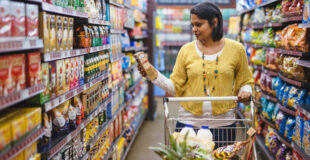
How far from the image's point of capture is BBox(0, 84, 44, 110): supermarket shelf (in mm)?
1525

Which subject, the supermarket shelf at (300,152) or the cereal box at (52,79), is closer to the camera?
the cereal box at (52,79)

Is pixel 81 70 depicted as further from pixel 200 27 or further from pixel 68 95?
pixel 200 27

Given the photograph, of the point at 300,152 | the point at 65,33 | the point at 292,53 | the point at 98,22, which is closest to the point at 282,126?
the point at 292,53

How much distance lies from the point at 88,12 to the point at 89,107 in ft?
2.65

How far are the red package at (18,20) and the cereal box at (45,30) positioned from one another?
0.23 metres

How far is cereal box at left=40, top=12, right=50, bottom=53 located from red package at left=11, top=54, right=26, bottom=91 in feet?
0.83

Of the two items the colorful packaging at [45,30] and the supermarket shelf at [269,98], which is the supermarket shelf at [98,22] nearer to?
the colorful packaging at [45,30]

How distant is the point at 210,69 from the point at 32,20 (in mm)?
1266

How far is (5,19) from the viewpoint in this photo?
1.57m

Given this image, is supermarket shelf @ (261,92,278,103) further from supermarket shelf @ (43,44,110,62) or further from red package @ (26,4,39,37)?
red package @ (26,4,39,37)

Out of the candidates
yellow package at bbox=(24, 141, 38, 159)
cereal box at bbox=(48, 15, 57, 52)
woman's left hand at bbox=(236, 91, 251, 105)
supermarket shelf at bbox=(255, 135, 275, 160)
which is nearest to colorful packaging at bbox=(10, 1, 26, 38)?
cereal box at bbox=(48, 15, 57, 52)

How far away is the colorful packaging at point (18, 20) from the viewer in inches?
64.7

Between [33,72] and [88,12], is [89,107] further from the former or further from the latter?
[33,72]

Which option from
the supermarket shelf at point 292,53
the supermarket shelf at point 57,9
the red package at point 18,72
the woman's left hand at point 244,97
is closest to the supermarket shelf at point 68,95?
the red package at point 18,72
